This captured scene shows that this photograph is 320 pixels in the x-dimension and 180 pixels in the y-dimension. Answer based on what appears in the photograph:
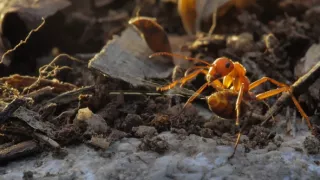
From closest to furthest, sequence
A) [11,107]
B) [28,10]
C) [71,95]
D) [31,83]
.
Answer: [11,107] → [71,95] → [31,83] → [28,10]

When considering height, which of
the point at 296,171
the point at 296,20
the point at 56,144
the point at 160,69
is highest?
the point at 296,20

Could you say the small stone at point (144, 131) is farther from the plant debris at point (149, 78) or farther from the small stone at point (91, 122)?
the small stone at point (91, 122)

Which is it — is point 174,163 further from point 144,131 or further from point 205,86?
point 205,86

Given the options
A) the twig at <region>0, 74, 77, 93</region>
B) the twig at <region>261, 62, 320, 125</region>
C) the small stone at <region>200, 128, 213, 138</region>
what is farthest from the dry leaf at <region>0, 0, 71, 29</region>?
the twig at <region>261, 62, 320, 125</region>

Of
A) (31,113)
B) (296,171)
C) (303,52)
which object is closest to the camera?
(296,171)

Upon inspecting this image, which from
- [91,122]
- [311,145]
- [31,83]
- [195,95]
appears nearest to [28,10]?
[31,83]

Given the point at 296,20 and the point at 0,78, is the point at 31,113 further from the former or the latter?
the point at 296,20

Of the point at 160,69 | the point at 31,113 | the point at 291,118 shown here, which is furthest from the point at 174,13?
the point at 31,113
